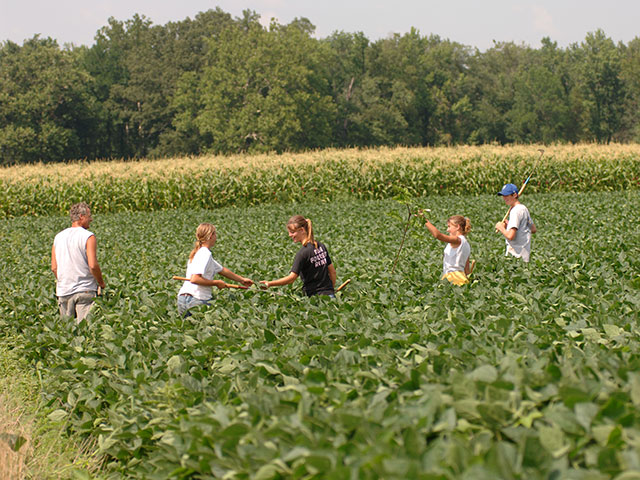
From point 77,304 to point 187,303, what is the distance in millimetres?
1735

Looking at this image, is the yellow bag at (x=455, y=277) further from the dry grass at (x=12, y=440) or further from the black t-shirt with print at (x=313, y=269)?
the dry grass at (x=12, y=440)

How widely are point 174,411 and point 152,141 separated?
72.5 metres

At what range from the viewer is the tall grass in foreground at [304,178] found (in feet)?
93.2

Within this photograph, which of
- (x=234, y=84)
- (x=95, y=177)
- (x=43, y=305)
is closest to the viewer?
(x=43, y=305)

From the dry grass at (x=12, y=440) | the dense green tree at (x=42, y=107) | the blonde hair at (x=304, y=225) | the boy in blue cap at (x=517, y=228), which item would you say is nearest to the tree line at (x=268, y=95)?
the dense green tree at (x=42, y=107)

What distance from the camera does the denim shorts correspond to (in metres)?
7.03

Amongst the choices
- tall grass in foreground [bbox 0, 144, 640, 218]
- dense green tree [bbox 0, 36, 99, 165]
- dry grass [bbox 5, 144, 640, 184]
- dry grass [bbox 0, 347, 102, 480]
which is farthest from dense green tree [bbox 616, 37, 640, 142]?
dry grass [bbox 0, 347, 102, 480]

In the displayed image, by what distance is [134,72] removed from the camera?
252ft

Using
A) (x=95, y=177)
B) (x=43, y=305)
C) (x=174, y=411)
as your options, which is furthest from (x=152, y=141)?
(x=174, y=411)

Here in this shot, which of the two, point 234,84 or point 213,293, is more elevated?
point 234,84

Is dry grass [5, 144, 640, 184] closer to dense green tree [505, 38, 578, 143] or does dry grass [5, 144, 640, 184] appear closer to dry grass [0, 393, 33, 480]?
dry grass [0, 393, 33, 480]

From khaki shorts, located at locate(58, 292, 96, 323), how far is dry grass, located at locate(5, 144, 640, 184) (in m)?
21.7

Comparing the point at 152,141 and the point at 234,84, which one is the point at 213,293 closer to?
the point at 234,84

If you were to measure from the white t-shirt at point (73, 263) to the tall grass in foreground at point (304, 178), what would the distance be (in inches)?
816
